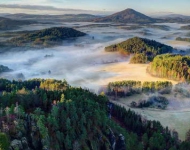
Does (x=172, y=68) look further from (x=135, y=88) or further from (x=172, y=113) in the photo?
(x=172, y=113)

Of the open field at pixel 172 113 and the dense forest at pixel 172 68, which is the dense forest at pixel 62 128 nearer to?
the open field at pixel 172 113

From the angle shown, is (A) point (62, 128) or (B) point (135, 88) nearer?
(A) point (62, 128)

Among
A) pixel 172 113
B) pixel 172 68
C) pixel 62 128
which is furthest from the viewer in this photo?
pixel 172 68

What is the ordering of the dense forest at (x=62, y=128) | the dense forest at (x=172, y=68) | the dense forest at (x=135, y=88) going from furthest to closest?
the dense forest at (x=172, y=68) < the dense forest at (x=135, y=88) < the dense forest at (x=62, y=128)

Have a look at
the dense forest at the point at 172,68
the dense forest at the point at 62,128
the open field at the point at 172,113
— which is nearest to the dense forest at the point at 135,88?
the open field at the point at 172,113

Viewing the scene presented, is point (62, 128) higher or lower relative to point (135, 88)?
higher

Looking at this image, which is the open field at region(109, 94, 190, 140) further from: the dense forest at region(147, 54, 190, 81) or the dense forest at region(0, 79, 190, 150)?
the dense forest at region(147, 54, 190, 81)

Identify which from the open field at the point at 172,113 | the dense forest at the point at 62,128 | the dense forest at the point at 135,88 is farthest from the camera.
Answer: the dense forest at the point at 135,88

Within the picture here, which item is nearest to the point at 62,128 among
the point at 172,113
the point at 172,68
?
the point at 172,113

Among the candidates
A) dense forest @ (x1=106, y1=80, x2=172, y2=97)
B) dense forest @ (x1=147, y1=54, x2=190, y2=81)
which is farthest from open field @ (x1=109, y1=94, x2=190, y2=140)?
dense forest @ (x1=147, y1=54, x2=190, y2=81)

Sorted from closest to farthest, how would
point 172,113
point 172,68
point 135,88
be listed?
point 172,113 < point 135,88 < point 172,68
